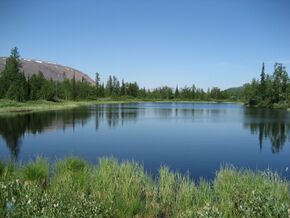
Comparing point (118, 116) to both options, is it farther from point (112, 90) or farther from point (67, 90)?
point (112, 90)

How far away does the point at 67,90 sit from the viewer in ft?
412

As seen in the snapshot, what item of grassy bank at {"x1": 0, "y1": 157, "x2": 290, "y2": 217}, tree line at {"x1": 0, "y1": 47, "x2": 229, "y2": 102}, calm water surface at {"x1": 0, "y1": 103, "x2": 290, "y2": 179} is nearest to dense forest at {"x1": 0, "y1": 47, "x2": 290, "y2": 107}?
tree line at {"x1": 0, "y1": 47, "x2": 229, "y2": 102}

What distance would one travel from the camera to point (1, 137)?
3350 centimetres

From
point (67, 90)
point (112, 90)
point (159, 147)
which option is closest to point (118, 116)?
point (159, 147)

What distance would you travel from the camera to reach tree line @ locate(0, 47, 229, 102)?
88.1 m

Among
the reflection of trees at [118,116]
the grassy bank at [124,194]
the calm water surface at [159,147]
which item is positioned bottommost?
the calm water surface at [159,147]

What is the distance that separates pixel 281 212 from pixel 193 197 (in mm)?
3554

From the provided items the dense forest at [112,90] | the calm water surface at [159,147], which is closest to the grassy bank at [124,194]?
the calm water surface at [159,147]

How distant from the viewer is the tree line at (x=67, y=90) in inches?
3467

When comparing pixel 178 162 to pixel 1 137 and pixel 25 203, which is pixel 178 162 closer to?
pixel 25 203

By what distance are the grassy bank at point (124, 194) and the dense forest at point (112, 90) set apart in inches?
3026

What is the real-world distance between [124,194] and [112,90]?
164 meters

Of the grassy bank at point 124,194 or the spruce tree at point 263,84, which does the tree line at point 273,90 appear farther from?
the grassy bank at point 124,194

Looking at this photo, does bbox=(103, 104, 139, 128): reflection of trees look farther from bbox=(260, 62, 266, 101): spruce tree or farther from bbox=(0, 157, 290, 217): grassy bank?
bbox=(260, 62, 266, 101): spruce tree
